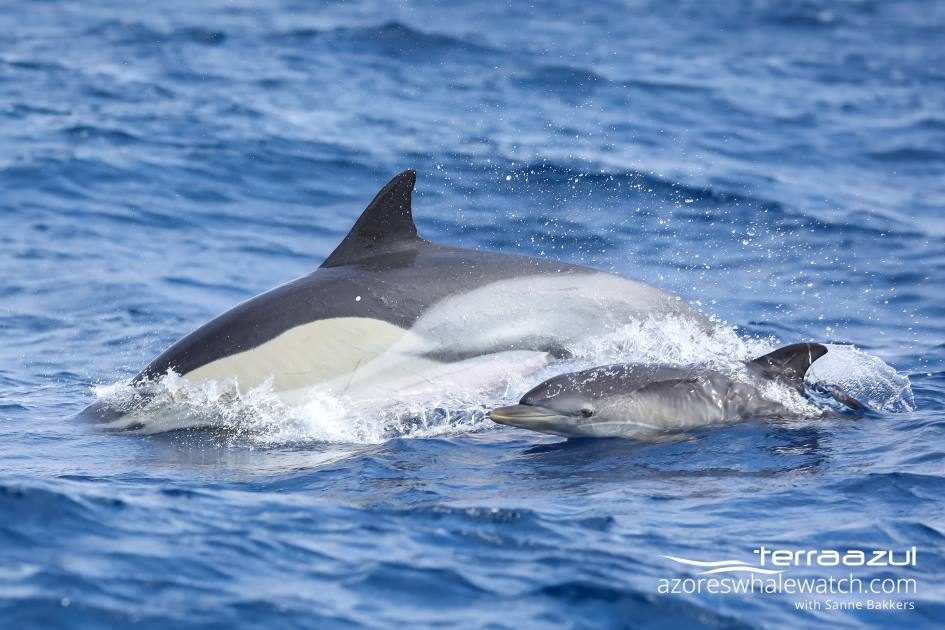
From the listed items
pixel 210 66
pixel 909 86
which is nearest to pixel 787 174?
pixel 909 86

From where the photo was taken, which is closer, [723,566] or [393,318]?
[723,566]

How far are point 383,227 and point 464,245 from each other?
5.86 m

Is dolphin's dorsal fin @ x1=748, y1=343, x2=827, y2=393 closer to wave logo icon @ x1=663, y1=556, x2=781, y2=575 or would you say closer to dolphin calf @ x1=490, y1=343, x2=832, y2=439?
dolphin calf @ x1=490, y1=343, x2=832, y2=439

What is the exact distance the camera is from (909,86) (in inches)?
977

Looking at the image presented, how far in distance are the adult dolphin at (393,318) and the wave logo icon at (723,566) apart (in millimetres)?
3191

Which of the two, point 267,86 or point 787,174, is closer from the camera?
point 787,174

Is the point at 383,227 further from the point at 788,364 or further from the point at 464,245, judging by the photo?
the point at 464,245

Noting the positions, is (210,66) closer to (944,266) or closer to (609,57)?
(609,57)

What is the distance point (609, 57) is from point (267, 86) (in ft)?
23.8

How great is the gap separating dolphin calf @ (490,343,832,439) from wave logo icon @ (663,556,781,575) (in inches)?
84.8

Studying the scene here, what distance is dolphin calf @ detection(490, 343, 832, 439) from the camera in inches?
345

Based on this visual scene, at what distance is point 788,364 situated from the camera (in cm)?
930

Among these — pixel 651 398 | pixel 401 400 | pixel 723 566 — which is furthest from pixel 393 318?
pixel 723 566

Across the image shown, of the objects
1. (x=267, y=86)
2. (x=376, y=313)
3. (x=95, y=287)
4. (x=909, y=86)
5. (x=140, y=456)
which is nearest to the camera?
(x=140, y=456)
